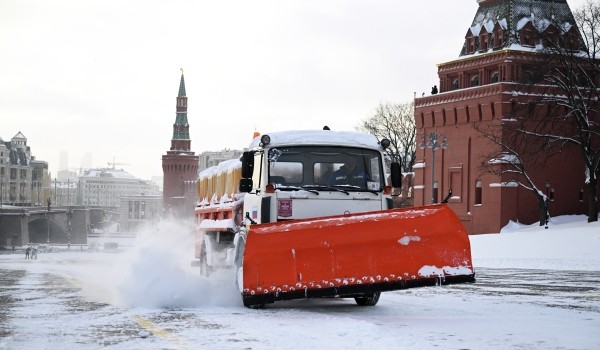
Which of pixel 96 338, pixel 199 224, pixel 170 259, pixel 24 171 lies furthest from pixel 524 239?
pixel 24 171

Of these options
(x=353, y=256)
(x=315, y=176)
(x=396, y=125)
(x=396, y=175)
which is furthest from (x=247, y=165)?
(x=396, y=125)

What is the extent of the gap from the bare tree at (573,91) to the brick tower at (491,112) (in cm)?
110

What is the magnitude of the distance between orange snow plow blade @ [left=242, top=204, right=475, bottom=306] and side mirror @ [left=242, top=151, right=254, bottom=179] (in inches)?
63.9

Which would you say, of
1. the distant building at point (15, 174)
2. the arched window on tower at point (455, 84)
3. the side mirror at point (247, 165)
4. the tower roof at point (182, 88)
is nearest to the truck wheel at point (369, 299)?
the side mirror at point (247, 165)

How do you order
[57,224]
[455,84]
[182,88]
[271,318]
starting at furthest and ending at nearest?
[182,88] → [57,224] → [455,84] → [271,318]

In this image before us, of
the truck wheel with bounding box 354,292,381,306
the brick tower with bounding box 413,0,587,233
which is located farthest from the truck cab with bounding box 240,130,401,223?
the brick tower with bounding box 413,0,587,233

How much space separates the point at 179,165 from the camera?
165625mm

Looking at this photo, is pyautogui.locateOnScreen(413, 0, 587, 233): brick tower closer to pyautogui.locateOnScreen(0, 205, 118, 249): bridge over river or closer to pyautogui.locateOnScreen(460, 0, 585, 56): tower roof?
pyautogui.locateOnScreen(460, 0, 585, 56): tower roof

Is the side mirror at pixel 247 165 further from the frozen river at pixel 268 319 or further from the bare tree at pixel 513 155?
the bare tree at pixel 513 155

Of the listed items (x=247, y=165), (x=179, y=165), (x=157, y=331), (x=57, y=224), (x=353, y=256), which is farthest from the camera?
(x=179, y=165)

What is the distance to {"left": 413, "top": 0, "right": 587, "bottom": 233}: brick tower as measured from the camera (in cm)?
6688

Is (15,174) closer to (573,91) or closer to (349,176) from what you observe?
(573,91)

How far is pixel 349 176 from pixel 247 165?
1.51 meters

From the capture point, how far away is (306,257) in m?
13.3
